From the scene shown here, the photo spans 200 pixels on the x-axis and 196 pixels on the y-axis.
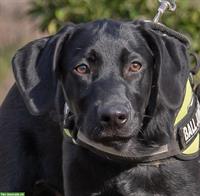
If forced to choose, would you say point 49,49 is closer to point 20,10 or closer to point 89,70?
point 89,70

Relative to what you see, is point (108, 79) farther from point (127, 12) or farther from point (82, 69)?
point (127, 12)

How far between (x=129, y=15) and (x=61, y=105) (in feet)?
7.25

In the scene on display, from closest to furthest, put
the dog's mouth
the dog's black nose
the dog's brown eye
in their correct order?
the dog's black nose < the dog's brown eye < the dog's mouth

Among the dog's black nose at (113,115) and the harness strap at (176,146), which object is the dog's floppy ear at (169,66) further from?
the dog's black nose at (113,115)

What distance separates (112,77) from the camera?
503cm

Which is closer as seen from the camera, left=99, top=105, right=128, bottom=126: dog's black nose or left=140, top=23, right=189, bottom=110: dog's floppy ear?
left=99, top=105, right=128, bottom=126: dog's black nose

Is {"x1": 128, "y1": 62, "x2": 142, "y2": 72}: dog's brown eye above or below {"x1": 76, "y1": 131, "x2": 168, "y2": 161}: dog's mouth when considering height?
above

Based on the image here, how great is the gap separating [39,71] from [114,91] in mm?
517

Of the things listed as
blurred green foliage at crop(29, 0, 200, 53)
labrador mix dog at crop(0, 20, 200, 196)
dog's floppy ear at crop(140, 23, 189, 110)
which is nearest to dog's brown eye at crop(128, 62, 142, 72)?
labrador mix dog at crop(0, 20, 200, 196)

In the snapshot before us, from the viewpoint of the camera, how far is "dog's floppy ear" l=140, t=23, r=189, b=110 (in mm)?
5148

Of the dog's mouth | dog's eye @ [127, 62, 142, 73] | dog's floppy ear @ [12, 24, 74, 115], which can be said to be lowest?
the dog's mouth

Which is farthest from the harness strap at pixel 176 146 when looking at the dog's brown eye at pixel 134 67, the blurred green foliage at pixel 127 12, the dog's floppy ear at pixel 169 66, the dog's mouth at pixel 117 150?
the blurred green foliage at pixel 127 12

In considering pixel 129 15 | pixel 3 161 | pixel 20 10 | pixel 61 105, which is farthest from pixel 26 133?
pixel 20 10

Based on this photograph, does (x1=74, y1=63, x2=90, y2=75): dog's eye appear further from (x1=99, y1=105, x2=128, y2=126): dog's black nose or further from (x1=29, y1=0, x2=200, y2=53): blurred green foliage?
(x1=29, y1=0, x2=200, y2=53): blurred green foliage
